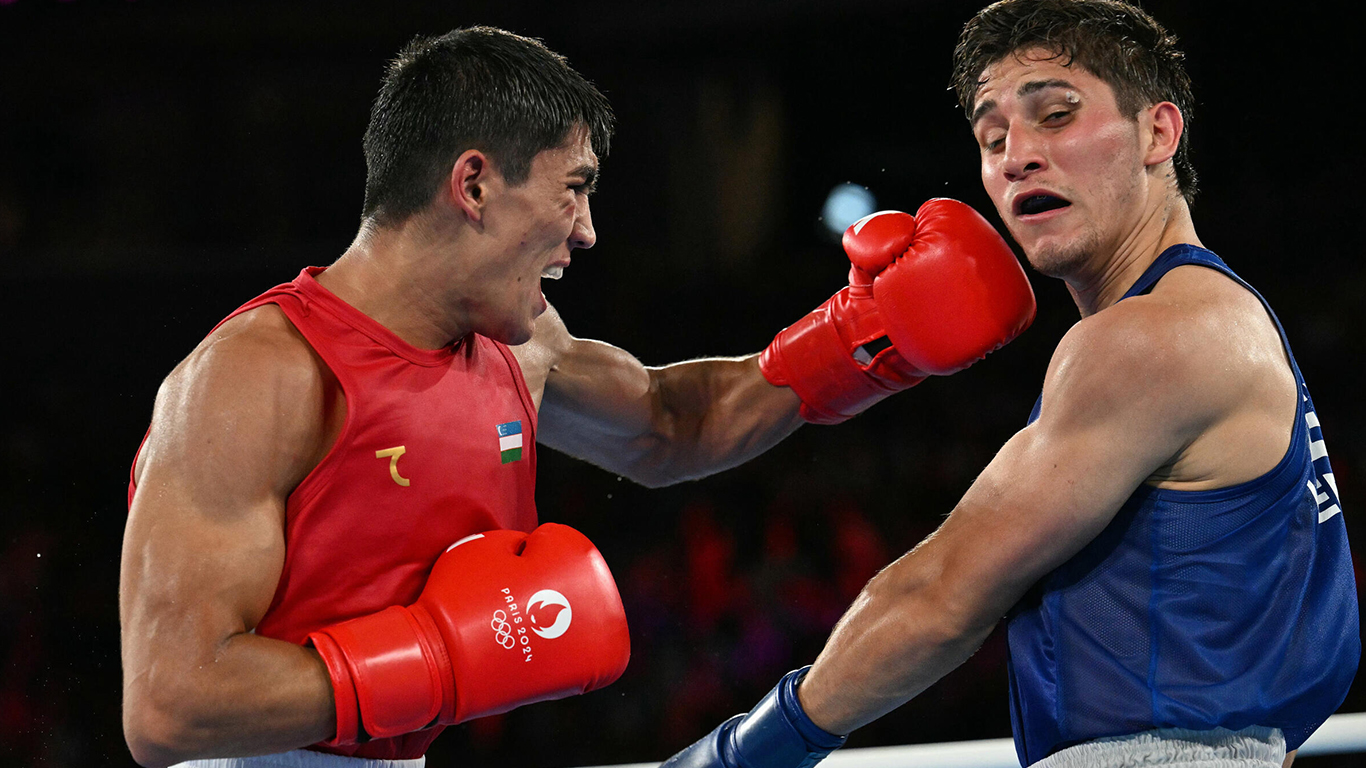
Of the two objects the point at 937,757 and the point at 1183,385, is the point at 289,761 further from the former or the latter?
the point at 1183,385

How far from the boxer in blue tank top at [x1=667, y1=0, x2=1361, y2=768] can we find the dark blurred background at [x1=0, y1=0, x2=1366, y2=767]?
14.9 feet

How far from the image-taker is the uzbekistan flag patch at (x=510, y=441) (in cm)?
213

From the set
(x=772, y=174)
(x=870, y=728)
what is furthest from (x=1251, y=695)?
(x=772, y=174)

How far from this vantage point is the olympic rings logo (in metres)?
1.83

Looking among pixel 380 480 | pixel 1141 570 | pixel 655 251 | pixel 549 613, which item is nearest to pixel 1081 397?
pixel 1141 570

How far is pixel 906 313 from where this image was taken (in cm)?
243

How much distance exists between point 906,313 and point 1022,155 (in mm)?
489

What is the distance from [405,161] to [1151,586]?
4.66 ft

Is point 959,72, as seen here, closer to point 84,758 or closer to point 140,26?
point 84,758

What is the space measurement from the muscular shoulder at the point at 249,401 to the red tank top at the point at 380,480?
38mm

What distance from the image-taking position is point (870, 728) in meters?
6.30

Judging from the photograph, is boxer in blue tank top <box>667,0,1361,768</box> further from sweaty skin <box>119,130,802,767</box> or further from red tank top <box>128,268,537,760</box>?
sweaty skin <box>119,130,802,767</box>

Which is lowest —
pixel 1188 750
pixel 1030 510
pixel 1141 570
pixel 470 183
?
pixel 1188 750

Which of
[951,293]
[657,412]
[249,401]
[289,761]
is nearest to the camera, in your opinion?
[249,401]
